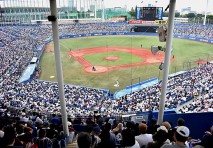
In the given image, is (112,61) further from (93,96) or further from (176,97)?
(176,97)

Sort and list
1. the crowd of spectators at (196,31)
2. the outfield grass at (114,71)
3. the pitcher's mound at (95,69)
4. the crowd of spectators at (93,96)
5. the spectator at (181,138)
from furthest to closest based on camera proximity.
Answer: the crowd of spectators at (196,31) < the pitcher's mound at (95,69) < the outfield grass at (114,71) < the crowd of spectators at (93,96) < the spectator at (181,138)

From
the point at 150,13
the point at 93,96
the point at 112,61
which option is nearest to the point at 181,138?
the point at 93,96

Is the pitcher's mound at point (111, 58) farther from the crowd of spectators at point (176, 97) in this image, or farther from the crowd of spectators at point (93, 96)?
the crowd of spectators at point (176, 97)

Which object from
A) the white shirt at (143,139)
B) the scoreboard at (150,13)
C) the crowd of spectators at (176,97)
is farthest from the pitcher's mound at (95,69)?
the scoreboard at (150,13)

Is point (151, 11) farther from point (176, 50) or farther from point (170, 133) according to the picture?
point (170, 133)

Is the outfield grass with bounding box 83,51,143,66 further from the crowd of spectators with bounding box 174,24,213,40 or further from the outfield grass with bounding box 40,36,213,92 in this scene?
the crowd of spectators with bounding box 174,24,213,40

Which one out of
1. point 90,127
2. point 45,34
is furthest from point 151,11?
point 90,127

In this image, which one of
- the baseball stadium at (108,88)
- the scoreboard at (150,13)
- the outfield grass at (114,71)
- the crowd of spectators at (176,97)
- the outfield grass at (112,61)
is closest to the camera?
the baseball stadium at (108,88)
